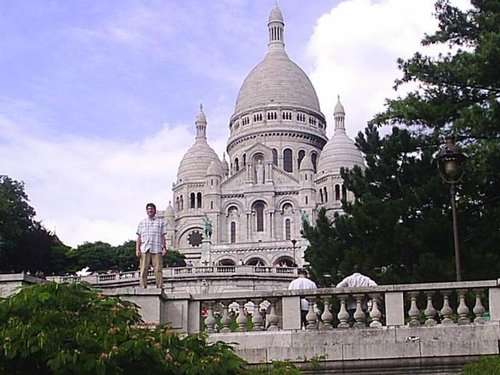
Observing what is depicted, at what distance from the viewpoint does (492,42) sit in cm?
2020

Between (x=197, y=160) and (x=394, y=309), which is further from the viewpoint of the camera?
(x=197, y=160)

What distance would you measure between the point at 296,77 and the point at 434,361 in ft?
377

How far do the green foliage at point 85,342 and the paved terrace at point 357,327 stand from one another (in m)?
2.21

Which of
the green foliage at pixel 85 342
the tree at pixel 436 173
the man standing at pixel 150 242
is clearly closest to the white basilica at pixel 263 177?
the tree at pixel 436 173

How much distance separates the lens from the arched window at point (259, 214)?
10975cm

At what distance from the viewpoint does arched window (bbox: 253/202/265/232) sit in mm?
109750

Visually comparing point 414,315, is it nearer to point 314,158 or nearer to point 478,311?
point 478,311

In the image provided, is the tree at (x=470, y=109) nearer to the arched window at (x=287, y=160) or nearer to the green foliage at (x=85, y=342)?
the green foliage at (x=85, y=342)

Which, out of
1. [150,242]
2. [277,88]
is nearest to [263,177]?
[277,88]

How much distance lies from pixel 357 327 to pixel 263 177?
324ft

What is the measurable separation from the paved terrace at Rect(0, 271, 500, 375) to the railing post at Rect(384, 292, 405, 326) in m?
0.01

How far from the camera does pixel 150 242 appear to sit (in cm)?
1562

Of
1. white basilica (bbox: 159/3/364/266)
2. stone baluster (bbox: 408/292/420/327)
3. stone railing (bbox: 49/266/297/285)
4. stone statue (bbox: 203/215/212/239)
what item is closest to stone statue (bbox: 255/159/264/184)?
white basilica (bbox: 159/3/364/266)

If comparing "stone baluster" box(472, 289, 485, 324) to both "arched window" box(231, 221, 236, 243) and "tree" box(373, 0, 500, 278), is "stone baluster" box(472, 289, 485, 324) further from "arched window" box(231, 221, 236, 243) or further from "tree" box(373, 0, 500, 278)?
"arched window" box(231, 221, 236, 243)
